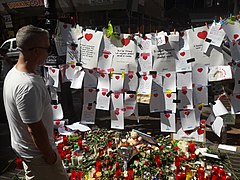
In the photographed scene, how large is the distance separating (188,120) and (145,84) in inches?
31.7

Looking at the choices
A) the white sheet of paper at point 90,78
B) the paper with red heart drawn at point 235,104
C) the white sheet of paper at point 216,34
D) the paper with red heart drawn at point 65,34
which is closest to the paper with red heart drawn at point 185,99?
the paper with red heart drawn at point 235,104

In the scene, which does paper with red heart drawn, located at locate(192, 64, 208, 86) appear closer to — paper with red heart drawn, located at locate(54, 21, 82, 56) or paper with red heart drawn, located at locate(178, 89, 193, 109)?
paper with red heart drawn, located at locate(178, 89, 193, 109)

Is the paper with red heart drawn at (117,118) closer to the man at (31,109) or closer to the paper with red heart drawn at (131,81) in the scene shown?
the paper with red heart drawn at (131,81)

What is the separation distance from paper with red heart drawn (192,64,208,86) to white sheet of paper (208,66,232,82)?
64 millimetres

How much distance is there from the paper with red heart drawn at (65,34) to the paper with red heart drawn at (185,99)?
173cm

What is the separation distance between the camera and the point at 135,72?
11.9 feet

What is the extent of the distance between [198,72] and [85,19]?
989cm

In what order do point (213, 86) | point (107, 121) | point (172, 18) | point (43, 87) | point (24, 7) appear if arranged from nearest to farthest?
point (43, 87), point (213, 86), point (107, 121), point (172, 18), point (24, 7)

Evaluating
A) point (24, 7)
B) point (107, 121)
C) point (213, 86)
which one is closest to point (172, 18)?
point (24, 7)

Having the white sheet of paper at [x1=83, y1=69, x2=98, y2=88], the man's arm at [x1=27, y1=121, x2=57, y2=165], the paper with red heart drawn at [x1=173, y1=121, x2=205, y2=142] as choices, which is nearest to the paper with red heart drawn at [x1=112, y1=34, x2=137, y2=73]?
the white sheet of paper at [x1=83, y1=69, x2=98, y2=88]

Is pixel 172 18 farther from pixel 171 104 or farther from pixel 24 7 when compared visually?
pixel 171 104

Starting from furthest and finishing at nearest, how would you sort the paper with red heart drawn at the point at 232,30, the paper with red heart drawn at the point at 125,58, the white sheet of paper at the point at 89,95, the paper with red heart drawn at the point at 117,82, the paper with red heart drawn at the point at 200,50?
1. the white sheet of paper at the point at 89,95
2. the paper with red heart drawn at the point at 117,82
3. the paper with red heart drawn at the point at 125,58
4. the paper with red heart drawn at the point at 200,50
5. the paper with red heart drawn at the point at 232,30

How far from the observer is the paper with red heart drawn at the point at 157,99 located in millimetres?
3605

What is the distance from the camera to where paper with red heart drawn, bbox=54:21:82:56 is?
12.5 feet
